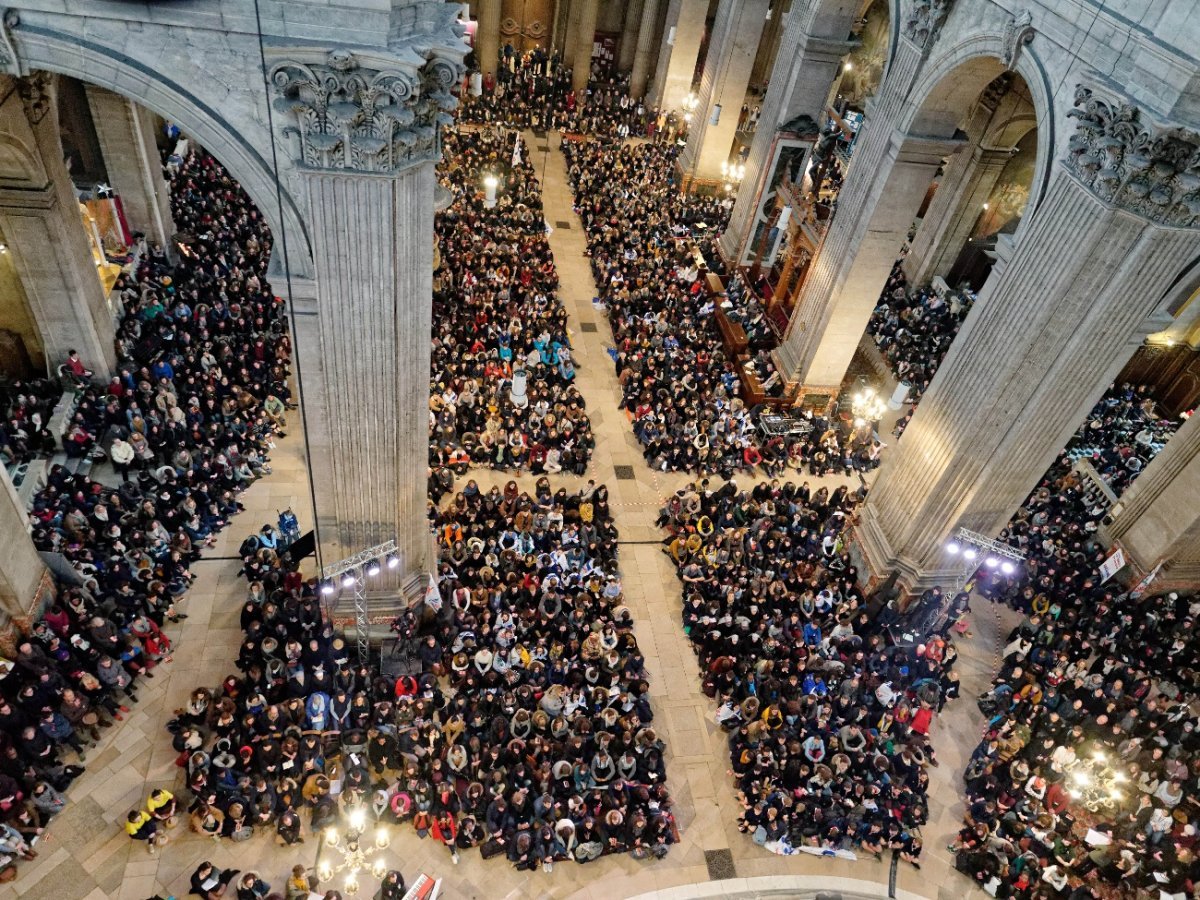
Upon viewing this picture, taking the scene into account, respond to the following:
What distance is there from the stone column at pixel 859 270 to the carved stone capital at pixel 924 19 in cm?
182

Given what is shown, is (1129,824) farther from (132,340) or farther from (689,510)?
(132,340)

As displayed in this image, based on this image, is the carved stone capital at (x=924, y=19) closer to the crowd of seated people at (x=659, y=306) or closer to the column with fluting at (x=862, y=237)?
the column with fluting at (x=862, y=237)

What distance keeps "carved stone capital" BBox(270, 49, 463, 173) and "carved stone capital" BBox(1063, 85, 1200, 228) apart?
869 centimetres

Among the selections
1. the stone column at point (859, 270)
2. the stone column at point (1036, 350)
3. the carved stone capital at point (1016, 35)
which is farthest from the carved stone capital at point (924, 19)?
the stone column at point (1036, 350)

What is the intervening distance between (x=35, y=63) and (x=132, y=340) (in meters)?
10.3

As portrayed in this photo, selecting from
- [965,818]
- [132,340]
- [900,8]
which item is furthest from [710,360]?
[132,340]

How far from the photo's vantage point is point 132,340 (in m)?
18.0

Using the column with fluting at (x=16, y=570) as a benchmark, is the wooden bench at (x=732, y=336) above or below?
below

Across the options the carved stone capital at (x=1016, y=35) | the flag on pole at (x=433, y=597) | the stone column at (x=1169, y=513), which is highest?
the carved stone capital at (x=1016, y=35)

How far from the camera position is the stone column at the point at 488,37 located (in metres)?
33.8

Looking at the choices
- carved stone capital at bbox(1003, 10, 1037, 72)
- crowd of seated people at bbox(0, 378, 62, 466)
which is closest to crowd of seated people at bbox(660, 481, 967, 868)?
carved stone capital at bbox(1003, 10, 1037, 72)

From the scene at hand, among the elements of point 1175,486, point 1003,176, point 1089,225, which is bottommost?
point 1175,486

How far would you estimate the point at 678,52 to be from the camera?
33719 mm

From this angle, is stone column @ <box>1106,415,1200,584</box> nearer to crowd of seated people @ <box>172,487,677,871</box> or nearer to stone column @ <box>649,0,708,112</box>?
crowd of seated people @ <box>172,487,677,871</box>
